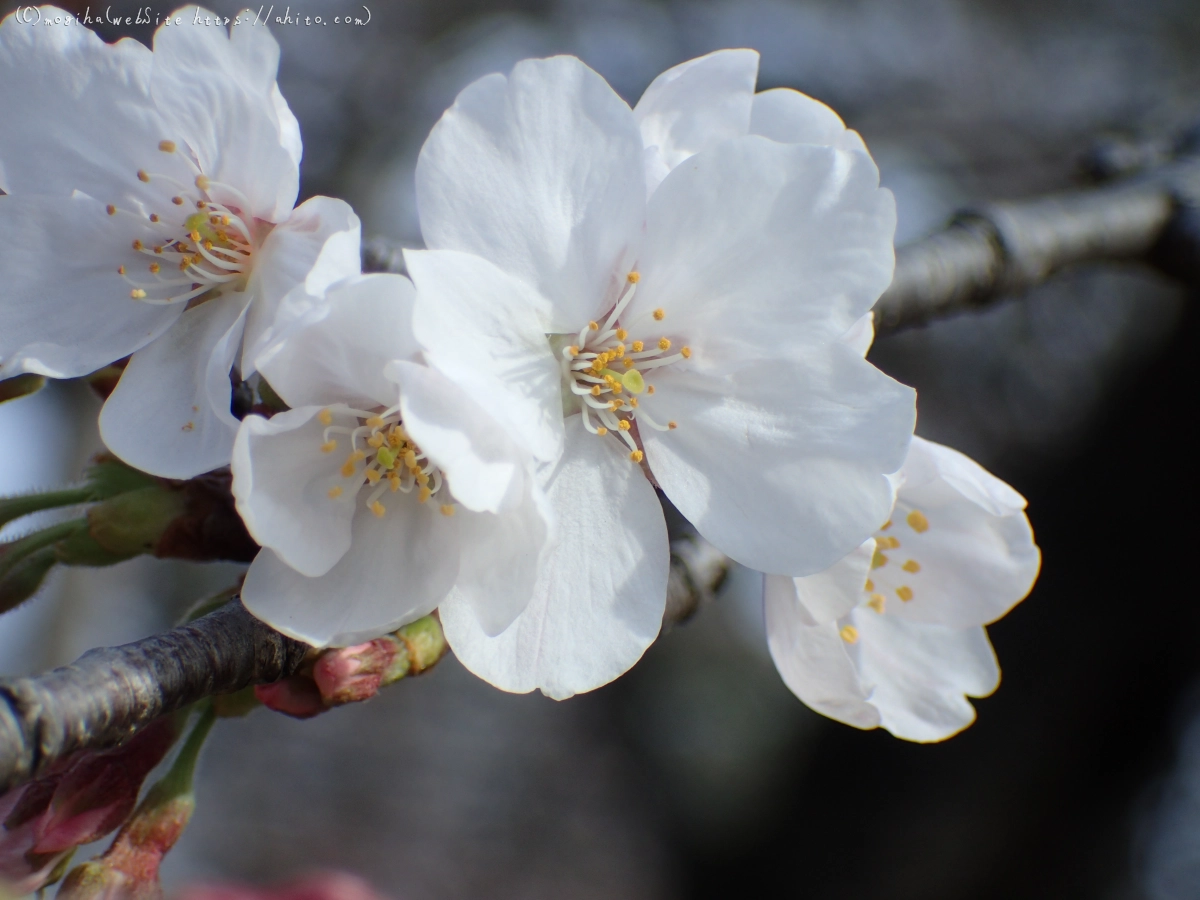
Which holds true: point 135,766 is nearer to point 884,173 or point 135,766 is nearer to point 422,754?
point 884,173

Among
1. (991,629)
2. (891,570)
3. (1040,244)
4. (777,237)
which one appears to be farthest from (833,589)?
(991,629)

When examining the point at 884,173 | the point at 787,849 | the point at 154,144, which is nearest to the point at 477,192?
the point at 154,144

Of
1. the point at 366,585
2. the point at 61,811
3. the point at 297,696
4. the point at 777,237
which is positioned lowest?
the point at 61,811

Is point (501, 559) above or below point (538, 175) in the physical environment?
below

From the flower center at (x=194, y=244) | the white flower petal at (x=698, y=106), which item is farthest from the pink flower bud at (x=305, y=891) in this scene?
the white flower petal at (x=698, y=106)

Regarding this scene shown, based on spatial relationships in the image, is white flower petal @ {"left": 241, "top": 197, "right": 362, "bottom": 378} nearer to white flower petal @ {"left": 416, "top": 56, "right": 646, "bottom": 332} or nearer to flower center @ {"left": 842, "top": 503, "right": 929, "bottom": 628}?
white flower petal @ {"left": 416, "top": 56, "right": 646, "bottom": 332}

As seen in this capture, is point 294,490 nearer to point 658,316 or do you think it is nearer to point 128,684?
point 128,684

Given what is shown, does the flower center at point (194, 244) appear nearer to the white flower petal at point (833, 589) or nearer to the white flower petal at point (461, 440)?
the white flower petal at point (461, 440)

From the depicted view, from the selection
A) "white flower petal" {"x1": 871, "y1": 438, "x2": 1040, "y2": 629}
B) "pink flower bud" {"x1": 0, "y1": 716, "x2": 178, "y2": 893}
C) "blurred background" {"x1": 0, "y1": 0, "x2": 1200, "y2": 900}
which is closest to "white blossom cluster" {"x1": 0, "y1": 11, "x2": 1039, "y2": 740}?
"white flower petal" {"x1": 871, "y1": 438, "x2": 1040, "y2": 629}
